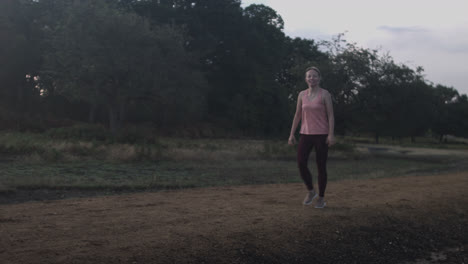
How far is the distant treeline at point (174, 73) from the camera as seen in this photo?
26.1 meters

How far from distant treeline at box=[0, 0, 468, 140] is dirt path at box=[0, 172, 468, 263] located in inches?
768

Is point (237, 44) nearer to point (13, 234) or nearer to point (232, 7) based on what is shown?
point (232, 7)

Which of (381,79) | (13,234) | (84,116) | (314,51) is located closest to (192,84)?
(381,79)

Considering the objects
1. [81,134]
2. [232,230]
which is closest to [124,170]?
[232,230]

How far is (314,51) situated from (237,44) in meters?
15.1

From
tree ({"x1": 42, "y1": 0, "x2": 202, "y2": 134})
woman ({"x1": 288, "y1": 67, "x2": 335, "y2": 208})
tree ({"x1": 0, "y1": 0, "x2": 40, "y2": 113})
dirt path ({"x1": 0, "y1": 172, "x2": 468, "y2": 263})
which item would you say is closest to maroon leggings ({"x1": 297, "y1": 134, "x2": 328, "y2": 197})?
woman ({"x1": 288, "y1": 67, "x2": 335, "y2": 208})

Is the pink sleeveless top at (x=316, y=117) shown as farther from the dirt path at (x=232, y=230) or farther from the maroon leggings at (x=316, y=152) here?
the dirt path at (x=232, y=230)

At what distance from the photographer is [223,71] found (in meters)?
52.3

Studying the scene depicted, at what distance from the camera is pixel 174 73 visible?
95.0ft

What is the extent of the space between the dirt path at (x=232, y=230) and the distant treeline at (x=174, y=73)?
19.5 metres

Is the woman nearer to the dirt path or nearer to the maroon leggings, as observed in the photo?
the maroon leggings

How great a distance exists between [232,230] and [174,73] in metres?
24.7

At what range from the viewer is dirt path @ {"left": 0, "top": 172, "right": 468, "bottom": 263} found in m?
4.39

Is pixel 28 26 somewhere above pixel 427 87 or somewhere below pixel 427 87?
above
